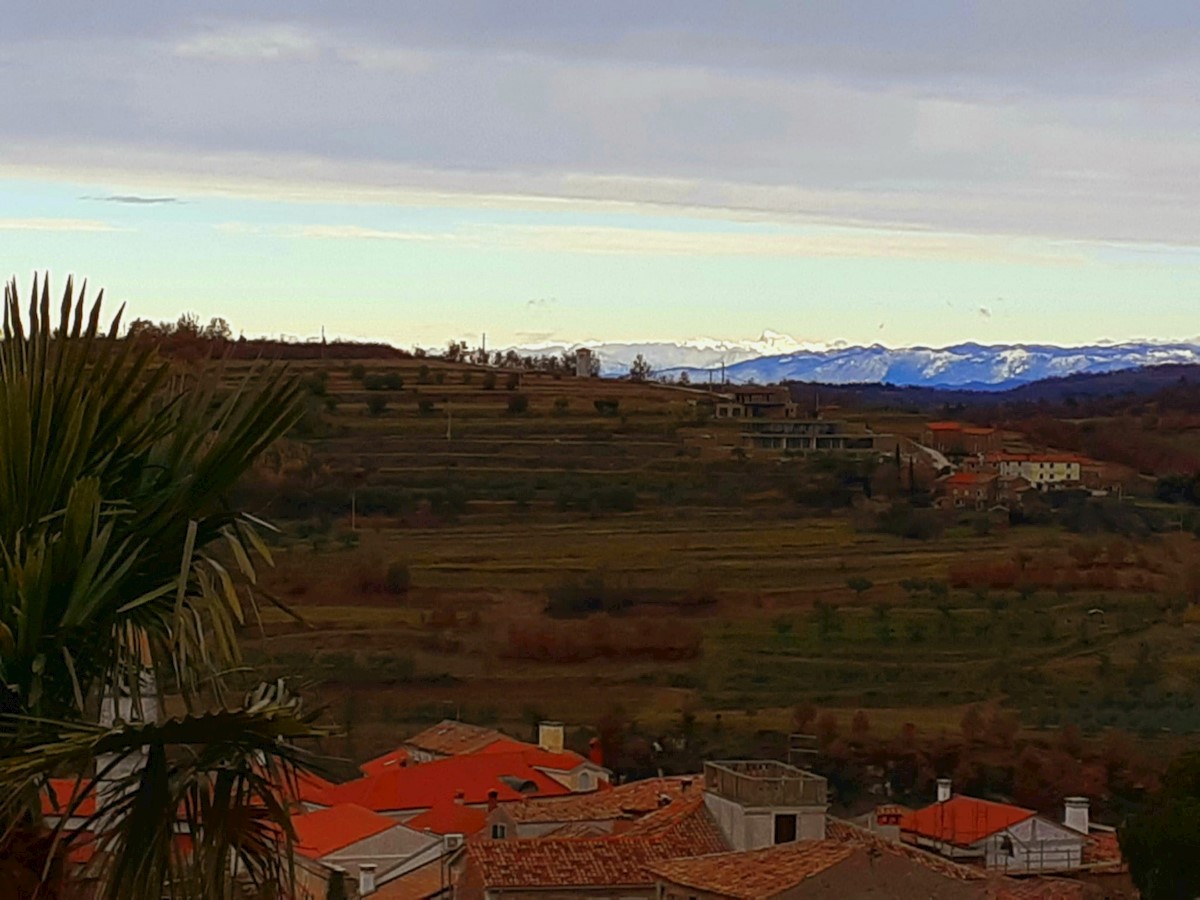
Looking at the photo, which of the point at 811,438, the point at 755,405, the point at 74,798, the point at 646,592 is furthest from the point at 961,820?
the point at 755,405

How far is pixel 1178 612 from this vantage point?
55312 millimetres

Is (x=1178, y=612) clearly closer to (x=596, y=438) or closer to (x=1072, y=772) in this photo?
(x=1072, y=772)

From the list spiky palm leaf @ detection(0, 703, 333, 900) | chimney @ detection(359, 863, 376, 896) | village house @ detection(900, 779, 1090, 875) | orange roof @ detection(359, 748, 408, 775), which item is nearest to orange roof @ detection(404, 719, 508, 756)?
orange roof @ detection(359, 748, 408, 775)

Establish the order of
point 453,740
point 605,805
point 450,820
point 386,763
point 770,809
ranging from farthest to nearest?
point 453,740, point 386,763, point 450,820, point 605,805, point 770,809

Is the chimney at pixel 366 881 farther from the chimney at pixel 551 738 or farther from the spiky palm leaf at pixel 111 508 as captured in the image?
the spiky palm leaf at pixel 111 508

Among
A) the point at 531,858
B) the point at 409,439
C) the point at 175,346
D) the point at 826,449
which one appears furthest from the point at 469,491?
the point at 175,346

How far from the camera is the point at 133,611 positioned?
3.54 m

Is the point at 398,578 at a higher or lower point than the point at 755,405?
lower

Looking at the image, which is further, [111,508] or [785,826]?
[785,826]

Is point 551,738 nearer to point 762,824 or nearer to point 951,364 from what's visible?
point 762,824

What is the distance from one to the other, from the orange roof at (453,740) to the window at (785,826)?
41.7 ft

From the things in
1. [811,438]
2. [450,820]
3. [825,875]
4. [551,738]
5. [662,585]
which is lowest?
[551,738]

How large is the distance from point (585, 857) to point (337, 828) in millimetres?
5457

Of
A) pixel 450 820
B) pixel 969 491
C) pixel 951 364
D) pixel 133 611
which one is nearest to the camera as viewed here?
pixel 133 611
